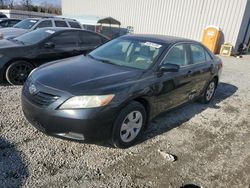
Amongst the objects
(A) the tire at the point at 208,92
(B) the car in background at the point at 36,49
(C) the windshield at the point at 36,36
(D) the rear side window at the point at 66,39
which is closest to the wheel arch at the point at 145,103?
(B) the car in background at the point at 36,49

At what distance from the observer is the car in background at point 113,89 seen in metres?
2.87

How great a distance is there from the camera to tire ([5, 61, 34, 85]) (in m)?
5.45

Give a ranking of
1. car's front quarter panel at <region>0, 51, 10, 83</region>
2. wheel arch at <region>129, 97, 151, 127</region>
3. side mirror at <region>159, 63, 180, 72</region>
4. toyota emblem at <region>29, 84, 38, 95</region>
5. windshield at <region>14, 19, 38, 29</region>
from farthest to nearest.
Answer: windshield at <region>14, 19, 38, 29</region> → car's front quarter panel at <region>0, 51, 10, 83</region> → side mirror at <region>159, 63, 180, 72</region> → wheel arch at <region>129, 97, 151, 127</region> → toyota emblem at <region>29, 84, 38, 95</region>

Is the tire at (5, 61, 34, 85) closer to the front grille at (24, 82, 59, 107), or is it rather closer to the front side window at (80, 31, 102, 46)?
the front side window at (80, 31, 102, 46)

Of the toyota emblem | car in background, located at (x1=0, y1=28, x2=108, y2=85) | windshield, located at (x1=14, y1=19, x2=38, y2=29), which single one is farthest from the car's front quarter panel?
windshield, located at (x1=14, y1=19, x2=38, y2=29)

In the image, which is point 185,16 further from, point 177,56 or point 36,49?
point 177,56

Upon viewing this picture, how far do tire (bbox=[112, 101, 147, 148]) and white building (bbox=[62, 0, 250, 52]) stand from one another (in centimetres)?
1324

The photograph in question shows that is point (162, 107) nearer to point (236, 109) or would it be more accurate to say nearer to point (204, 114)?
point (204, 114)

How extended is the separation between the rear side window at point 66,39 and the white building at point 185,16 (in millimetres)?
11200

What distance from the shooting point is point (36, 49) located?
5801mm

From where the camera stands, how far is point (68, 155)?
314 cm

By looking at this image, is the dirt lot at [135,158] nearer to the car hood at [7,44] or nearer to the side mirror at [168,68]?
the side mirror at [168,68]

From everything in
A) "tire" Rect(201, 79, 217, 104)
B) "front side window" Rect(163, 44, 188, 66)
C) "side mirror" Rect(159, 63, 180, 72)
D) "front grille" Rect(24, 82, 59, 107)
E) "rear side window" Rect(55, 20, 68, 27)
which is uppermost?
"front side window" Rect(163, 44, 188, 66)

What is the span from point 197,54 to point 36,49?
3768mm
